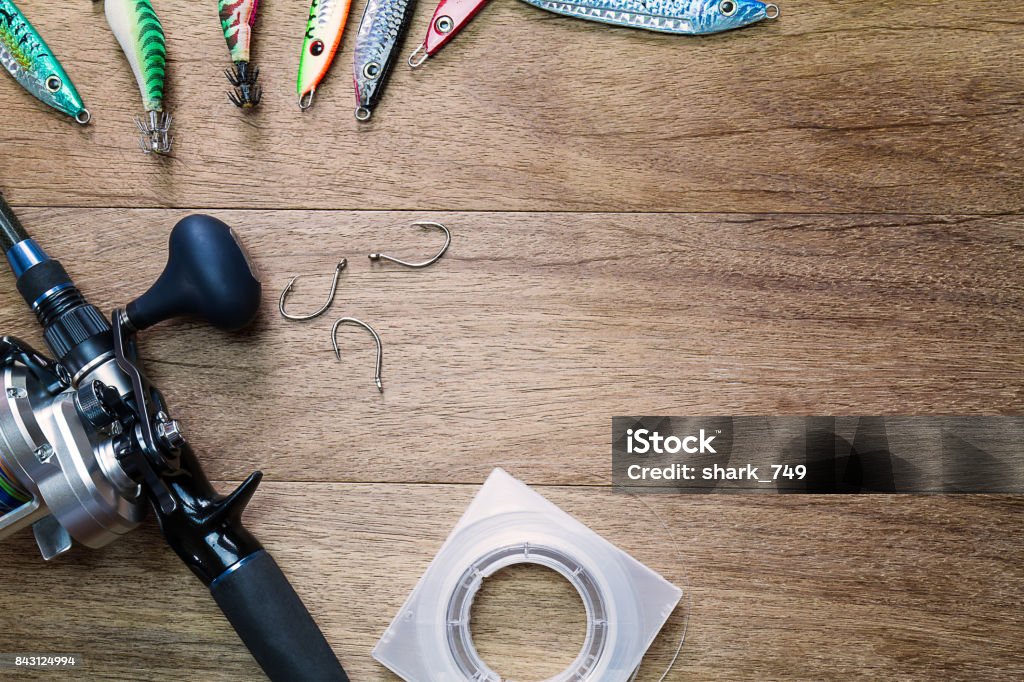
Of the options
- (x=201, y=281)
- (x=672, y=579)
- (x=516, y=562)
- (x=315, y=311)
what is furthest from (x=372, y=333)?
(x=672, y=579)

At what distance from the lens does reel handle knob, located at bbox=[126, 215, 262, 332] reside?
0.87 metres

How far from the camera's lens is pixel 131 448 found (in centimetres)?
82

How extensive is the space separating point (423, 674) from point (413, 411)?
27cm

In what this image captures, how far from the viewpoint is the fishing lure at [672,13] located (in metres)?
0.95

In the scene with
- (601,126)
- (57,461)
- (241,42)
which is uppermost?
(241,42)

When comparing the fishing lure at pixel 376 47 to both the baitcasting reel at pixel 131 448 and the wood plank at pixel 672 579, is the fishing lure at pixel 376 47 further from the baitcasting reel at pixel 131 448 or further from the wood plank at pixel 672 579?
the wood plank at pixel 672 579

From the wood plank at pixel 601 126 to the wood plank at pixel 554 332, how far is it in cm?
3

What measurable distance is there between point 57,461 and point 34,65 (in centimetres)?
45

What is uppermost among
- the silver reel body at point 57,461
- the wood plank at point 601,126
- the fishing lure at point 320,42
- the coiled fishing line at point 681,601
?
the fishing lure at point 320,42

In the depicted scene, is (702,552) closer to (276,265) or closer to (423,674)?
(423,674)

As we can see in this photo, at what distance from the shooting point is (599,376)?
3.08ft

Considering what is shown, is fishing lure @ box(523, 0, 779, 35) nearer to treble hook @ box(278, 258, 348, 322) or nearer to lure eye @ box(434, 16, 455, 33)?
lure eye @ box(434, 16, 455, 33)

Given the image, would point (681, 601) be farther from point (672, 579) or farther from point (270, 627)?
point (270, 627)

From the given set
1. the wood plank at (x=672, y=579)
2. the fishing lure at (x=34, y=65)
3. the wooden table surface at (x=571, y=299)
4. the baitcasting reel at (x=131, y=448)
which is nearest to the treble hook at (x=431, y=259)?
the wooden table surface at (x=571, y=299)
